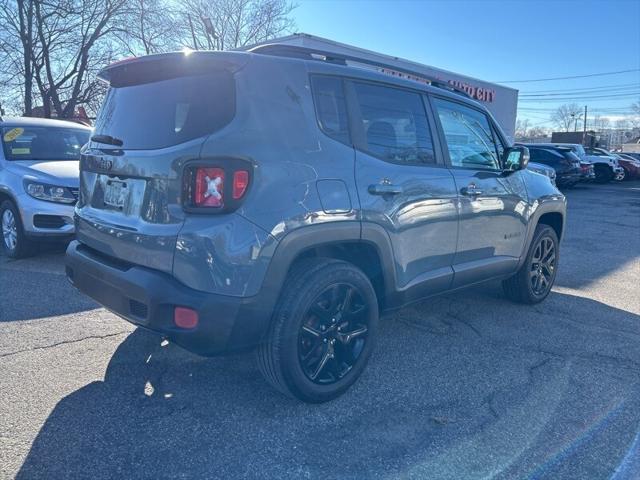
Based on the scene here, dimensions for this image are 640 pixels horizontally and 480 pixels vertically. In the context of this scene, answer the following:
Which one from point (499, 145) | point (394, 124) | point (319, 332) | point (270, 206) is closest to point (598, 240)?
point (499, 145)

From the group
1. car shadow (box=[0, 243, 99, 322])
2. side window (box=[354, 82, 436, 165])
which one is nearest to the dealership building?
car shadow (box=[0, 243, 99, 322])

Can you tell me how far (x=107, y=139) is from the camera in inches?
122

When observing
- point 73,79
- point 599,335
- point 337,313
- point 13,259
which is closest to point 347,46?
point 13,259

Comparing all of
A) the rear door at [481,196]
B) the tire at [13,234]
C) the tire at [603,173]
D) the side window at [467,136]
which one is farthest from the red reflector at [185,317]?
the tire at [603,173]

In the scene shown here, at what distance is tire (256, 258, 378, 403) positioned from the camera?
276 centimetres

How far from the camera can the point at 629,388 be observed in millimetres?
3406

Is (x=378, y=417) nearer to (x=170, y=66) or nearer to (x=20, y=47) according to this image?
(x=170, y=66)

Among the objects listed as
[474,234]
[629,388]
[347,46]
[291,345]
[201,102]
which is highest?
[347,46]

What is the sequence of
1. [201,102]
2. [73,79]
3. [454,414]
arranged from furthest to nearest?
[73,79] < [454,414] < [201,102]

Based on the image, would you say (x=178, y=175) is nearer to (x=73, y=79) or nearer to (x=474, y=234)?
(x=474, y=234)

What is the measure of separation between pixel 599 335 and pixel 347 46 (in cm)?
890

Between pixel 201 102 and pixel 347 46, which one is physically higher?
pixel 347 46

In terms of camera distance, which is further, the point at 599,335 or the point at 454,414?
the point at 599,335

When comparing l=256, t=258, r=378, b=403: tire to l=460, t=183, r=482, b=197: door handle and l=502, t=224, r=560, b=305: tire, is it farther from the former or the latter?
l=502, t=224, r=560, b=305: tire
